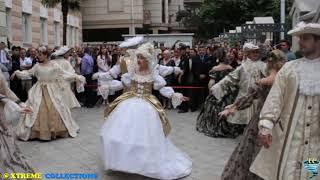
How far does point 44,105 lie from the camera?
8.96 meters

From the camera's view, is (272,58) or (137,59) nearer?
(272,58)

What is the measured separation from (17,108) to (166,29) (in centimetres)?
4642

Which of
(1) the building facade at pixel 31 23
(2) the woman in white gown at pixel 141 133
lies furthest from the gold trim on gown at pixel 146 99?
(1) the building facade at pixel 31 23

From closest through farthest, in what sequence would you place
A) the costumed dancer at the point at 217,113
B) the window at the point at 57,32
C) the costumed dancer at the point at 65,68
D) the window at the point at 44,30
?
the costumed dancer at the point at 217,113, the costumed dancer at the point at 65,68, the window at the point at 44,30, the window at the point at 57,32

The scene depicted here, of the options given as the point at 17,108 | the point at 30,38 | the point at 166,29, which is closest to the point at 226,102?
the point at 17,108

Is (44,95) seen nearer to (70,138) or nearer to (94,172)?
(70,138)

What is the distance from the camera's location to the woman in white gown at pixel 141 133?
610 centimetres

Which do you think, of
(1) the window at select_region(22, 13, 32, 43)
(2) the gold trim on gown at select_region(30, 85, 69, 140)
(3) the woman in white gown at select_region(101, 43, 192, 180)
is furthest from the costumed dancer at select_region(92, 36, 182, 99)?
(1) the window at select_region(22, 13, 32, 43)

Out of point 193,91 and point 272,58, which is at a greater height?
point 272,58

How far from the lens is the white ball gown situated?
6094 millimetres

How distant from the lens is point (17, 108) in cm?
507

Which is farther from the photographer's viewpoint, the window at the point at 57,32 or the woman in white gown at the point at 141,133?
the window at the point at 57,32

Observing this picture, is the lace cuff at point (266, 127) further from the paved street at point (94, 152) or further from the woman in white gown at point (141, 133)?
the paved street at point (94, 152)

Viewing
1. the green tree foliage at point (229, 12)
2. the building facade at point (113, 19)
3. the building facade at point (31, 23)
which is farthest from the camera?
the building facade at point (113, 19)
